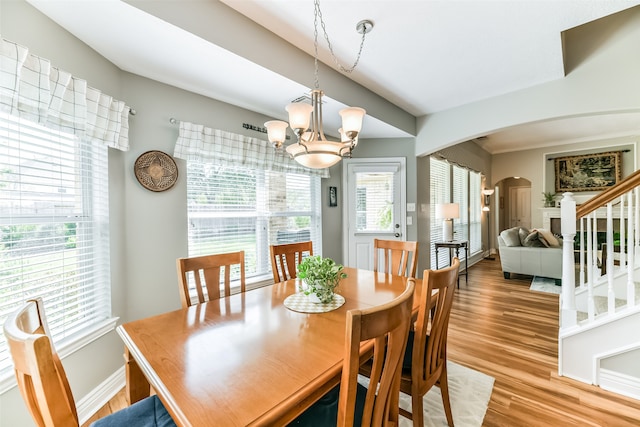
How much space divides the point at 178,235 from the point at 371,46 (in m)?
2.31

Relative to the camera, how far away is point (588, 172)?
635 cm

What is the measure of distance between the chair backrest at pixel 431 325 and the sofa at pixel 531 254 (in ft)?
13.6

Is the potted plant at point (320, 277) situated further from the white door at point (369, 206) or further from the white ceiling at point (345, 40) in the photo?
the white door at point (369, 206)

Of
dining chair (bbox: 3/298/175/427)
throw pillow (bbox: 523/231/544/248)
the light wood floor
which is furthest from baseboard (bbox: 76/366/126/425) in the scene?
throw pillow (bbox: 523/231/544/248)

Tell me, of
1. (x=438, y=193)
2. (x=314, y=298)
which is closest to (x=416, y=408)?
(x=314, y=298)

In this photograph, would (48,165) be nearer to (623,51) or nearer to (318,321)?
(318,321)

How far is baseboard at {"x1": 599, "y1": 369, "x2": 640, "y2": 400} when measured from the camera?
1828 millimetres

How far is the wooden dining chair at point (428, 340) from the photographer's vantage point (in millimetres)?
1246

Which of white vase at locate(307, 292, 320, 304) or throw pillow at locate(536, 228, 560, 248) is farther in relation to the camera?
throw pillow at locate(536, 228, 560, 248)

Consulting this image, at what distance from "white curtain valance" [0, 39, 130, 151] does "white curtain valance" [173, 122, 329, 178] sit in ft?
1.47

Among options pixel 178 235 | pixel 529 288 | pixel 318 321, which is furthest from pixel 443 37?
pixel 529 288

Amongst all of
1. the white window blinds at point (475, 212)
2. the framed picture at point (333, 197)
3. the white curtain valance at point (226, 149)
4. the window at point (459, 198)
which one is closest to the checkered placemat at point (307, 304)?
the white curtain valance at point (226, 149)

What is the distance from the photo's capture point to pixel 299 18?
6.10 feet

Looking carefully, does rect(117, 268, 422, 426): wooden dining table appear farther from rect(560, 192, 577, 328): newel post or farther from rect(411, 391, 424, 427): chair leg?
rect(560, 192, 577, 328): newel post
